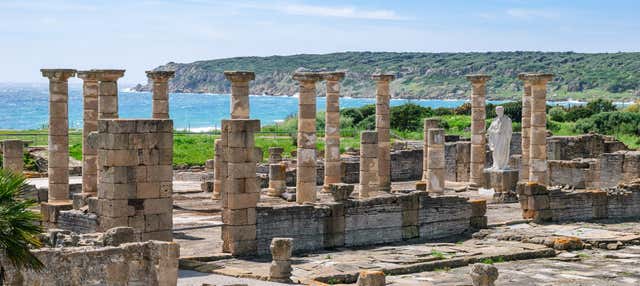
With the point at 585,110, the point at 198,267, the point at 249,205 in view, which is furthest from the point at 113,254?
the point at 585,110

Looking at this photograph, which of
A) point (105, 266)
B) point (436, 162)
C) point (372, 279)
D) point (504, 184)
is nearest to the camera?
point (105, 266)

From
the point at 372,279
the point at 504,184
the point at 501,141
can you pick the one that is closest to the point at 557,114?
the point at 501,141

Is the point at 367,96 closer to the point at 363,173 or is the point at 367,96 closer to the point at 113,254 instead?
the point at 363,173

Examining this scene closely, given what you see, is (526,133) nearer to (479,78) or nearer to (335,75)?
(479,78)

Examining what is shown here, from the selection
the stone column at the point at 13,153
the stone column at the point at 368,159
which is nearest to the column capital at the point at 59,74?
the stone column at the point at 13,153

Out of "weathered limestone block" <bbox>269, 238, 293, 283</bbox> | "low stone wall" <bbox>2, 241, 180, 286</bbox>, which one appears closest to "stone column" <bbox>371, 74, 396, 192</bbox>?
"weathered limestone block" <bbox>269, 238, 293, 283</bbox>

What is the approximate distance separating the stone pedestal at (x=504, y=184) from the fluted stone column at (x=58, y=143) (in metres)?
12.3

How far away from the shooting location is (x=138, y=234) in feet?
69.1

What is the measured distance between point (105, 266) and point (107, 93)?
37.9 feet

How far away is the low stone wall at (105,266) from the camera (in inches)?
636

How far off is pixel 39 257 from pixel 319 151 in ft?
104

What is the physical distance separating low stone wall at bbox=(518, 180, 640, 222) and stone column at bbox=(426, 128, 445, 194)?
12.6ft

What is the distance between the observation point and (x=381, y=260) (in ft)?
74.3

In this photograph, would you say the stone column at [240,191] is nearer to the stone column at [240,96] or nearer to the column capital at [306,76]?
the stone column at [240,96]
